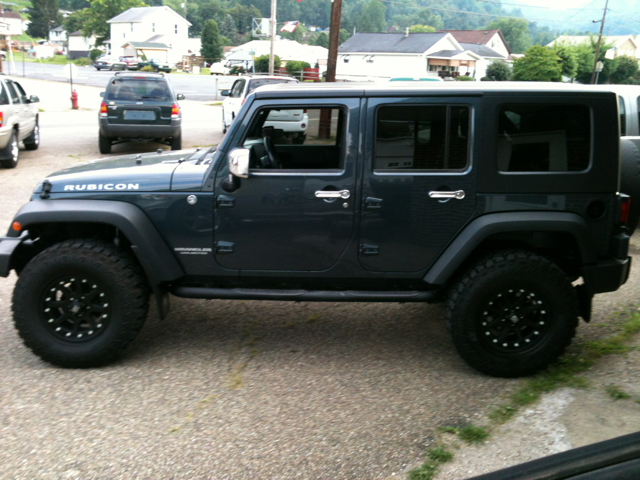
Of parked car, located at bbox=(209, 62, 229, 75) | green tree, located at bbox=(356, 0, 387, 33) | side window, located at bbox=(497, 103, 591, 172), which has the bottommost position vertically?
side window, located at bbox=(497, 103, 591, 172)

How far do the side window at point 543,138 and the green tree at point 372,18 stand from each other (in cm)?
14409

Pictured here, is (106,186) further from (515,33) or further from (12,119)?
(515,33)

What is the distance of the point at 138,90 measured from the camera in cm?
1397

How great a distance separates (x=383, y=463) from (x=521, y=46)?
469ft

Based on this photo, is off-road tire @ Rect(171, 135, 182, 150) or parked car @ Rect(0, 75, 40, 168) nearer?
parked car @ Rect(0, 75, 40, 168)

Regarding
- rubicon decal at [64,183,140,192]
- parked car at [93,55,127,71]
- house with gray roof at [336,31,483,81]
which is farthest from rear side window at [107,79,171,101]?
house with gray roof at [336,31,483,81]

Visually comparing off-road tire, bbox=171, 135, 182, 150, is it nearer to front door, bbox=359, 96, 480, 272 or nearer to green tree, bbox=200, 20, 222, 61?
front door, bbox=359, 96, 480, 272

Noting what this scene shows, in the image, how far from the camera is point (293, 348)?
4.81 m

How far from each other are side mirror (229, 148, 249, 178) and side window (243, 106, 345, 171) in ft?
0.77

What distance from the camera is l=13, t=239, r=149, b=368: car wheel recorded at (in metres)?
4.17

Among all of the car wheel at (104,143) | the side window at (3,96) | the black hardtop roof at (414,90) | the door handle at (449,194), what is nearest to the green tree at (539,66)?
the car wheel at (104,143)

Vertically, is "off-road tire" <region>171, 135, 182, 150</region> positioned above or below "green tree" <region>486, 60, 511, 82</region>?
below

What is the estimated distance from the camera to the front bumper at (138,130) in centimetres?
1359

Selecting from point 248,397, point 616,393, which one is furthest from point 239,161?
point 616,393
